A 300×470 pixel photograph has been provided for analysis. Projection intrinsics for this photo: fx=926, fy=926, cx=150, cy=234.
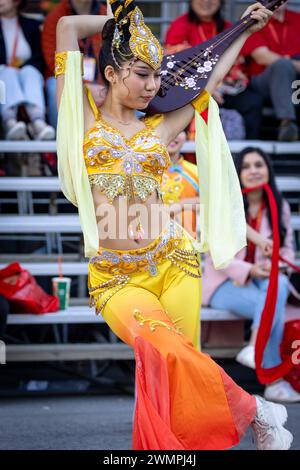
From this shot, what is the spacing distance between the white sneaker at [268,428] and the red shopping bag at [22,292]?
7.48ft

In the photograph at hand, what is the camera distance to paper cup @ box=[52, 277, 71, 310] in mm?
6152

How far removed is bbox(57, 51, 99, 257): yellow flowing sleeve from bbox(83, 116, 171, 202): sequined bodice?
0.07m

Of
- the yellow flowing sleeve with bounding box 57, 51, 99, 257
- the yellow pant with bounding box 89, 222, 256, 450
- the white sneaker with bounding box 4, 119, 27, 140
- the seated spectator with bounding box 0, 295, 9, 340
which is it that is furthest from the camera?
the white sneaker with bounding box 4, 119, 27, 140

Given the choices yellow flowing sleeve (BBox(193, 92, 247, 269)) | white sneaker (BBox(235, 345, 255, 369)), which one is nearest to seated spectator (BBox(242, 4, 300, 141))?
white sneaker (BBox(235, 345, 255, 369))

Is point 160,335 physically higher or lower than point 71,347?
higher

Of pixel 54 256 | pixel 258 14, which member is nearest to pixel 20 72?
pixel 54 256

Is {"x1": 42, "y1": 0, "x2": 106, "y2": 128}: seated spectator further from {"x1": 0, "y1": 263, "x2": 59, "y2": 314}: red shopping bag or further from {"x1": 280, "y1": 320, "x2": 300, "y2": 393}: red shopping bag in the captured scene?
{"x1": 280, "y1": 320, "x2": 300, "y2": 393}: red shopping bag

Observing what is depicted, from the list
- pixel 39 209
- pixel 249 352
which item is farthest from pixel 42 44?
pixel 249 352

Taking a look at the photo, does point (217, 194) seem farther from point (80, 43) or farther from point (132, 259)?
point (80, 43)

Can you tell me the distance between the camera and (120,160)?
4102mm

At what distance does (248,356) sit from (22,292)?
1.54 metres

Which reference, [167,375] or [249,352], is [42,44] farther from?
[167,375]

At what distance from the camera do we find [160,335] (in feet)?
12.7

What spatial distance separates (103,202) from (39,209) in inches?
144
